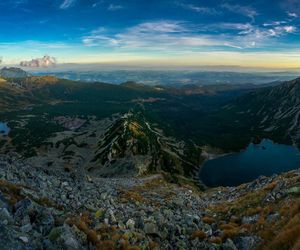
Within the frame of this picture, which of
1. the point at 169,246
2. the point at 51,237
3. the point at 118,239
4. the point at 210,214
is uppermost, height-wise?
the point at 51,237

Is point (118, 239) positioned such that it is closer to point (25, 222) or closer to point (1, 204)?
point (25, 222)

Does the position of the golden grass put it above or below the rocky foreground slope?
below

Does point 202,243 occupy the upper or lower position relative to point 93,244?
lower

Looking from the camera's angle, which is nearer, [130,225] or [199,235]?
[130,225]

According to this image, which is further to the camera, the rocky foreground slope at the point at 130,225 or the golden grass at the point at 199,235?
the golden grass at the point at 199,235

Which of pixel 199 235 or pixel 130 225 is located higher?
pixel 130 225

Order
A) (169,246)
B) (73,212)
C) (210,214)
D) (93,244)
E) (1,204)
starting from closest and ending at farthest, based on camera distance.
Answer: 1. (93,244)
2. (1,204)
3. (169,246)
4. (73,212)
5. (210,214)

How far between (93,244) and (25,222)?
223 inches

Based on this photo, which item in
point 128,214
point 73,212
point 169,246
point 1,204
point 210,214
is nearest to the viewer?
point 1,204

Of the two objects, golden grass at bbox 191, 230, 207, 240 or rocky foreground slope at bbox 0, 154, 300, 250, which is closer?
rocky foreground slope at bbox 0, 154, 300, 250

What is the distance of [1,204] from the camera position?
27.0m

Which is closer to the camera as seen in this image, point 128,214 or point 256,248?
point 256,248

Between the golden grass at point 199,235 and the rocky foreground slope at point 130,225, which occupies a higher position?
the rocky foreground slope at point 130,225

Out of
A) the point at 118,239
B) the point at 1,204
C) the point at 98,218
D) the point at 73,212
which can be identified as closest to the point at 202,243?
the point at 118,239
